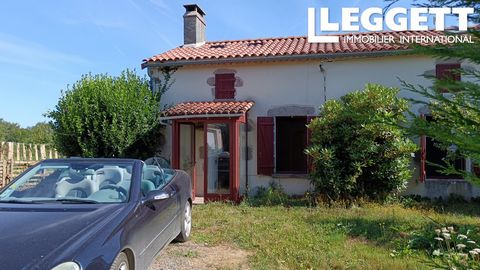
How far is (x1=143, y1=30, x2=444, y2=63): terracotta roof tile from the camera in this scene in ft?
33.1

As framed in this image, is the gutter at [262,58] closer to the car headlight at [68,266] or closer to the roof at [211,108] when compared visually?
the roof at [211,108]

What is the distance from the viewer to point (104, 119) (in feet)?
32.7

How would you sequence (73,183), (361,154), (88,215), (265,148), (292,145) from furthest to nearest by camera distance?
(292,145)
(265,148)
(361,154)
(73,183)
(88,215)

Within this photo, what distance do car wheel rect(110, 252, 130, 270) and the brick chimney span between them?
10454 mm

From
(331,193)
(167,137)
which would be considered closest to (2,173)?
(167,137)

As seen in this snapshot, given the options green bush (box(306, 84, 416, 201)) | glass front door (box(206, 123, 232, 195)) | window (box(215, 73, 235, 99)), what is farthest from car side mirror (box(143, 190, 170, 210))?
window (box(215, 73, 235, 99))

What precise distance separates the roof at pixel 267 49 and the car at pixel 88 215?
5.85m

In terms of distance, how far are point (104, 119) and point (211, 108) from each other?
2800 millimetres

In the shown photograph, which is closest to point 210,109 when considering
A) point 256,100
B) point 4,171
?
point 256,100

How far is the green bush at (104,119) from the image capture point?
9953 millimetres

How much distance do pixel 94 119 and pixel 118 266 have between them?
7518 millimetres

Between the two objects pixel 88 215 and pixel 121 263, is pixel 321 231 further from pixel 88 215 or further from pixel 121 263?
pixel 88 215

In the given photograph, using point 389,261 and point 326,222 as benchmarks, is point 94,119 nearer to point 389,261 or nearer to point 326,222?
point 326,222

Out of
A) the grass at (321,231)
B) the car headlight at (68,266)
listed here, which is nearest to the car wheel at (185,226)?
the grass at (321,231)
